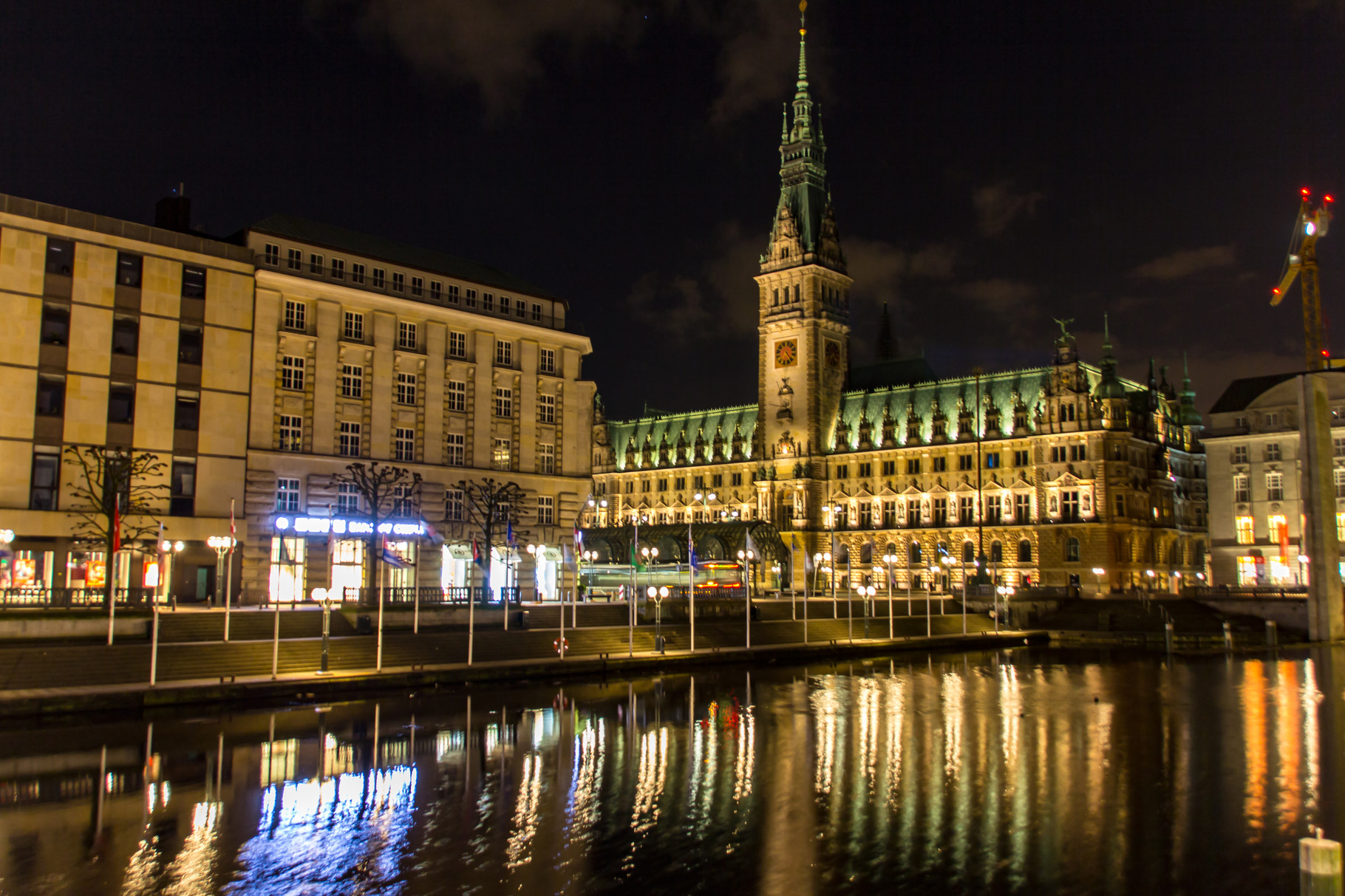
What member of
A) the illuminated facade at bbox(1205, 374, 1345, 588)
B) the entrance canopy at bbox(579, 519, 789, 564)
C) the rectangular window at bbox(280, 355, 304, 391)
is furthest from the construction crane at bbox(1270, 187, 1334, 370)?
the rectangular window at bbox(280, 355, 304, 391)

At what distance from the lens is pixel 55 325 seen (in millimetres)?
69938

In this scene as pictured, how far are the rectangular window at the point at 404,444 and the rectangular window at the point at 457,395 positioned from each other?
4.30 m

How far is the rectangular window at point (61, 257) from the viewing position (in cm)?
7000

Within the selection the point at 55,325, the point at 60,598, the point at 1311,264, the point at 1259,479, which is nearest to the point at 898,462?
the point at 1259,479

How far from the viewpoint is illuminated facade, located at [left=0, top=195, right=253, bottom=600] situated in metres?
67.7

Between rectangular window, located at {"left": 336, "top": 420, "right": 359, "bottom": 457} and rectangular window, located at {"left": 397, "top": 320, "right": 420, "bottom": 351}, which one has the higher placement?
rectangular window, located at {"left": 397, "top": 320, "right": 420, "bottom": 351}

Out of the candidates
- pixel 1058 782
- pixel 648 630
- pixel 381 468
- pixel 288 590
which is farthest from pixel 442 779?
pixel 381 468

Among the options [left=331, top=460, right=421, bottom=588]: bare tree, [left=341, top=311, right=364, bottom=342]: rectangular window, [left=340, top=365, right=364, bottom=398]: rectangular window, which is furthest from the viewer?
[left=341, top=311, right=364, bottom=342]: rectangular window

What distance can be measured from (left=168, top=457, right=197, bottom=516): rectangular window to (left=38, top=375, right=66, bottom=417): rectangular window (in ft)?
25.4

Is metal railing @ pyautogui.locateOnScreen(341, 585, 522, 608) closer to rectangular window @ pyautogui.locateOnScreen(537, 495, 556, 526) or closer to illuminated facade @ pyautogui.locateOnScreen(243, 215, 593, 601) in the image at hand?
illuminated facade @ pyautogui.locateOnScreen(243, 215, 593, 601)

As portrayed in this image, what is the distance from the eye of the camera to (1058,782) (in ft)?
103

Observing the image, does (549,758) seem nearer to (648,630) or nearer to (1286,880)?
(1286,880)

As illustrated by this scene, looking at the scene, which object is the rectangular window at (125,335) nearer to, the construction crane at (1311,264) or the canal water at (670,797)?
the canal water at (670,797)

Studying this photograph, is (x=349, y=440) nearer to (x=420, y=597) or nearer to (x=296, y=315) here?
(x=296, y=315)
